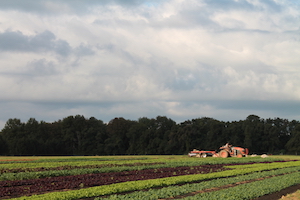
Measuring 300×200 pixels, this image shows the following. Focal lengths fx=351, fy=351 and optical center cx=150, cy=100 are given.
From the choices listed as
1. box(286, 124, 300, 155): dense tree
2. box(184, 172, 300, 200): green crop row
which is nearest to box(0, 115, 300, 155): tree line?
box(286, 124, 300, 155): dense tree

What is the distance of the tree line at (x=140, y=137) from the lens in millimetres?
103125

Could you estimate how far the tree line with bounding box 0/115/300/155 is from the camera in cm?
10312

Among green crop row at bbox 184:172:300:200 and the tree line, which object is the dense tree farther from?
green crop row at bbox 184:172:300:200

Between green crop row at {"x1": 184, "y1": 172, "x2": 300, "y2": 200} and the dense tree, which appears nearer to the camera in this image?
green crop row at {"x1": 184, "y1": 172, "x2": 300, "y2": 200}

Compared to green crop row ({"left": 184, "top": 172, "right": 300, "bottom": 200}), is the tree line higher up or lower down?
higher up

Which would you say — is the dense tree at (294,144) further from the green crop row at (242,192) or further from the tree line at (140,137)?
the green crop row at (242,192)

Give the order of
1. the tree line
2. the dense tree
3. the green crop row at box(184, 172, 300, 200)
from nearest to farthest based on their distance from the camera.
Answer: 1. the green crop row at box(184, 172, 300, 200)
2. the dense tree
3. the tree line

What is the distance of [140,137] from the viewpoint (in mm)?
115250

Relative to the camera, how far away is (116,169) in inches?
1534

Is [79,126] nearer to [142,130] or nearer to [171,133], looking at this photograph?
[142,130]

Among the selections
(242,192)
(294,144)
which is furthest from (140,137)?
(242,192)

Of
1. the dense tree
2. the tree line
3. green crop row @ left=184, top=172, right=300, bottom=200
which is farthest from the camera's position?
the tree line

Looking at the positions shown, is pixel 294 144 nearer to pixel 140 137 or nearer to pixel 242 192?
pixel 140 137

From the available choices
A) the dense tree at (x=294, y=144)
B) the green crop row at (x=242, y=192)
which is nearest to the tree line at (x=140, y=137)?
the dense tree at (x=294, y=144)
